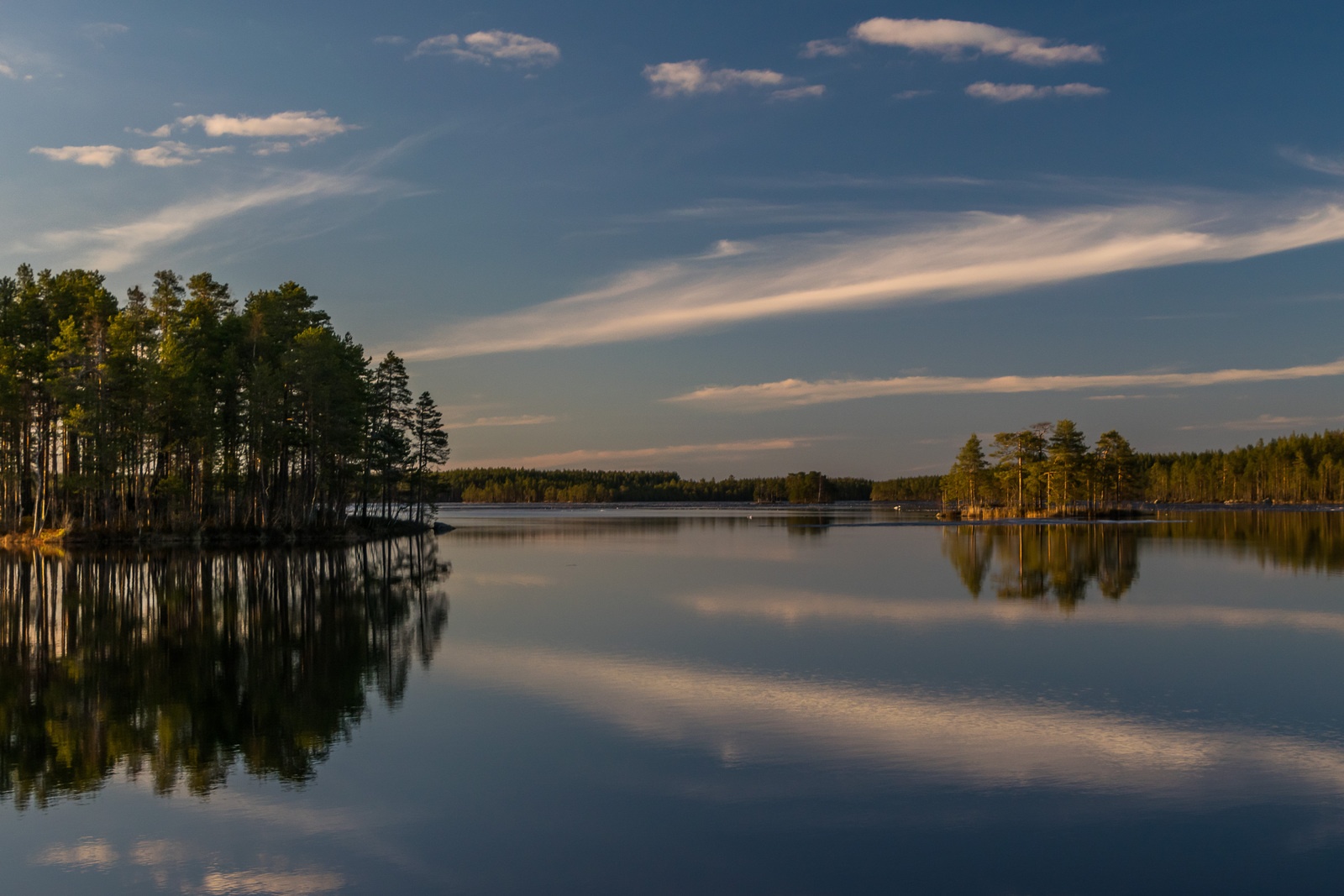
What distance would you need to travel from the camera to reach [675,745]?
1468cm

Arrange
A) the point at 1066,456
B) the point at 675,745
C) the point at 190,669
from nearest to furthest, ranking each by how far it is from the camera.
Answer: the point at 675,745 → the point at 190,669 → the point at 1066,456

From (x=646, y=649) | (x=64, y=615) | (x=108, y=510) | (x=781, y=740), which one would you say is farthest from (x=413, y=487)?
(x=781, y=740)

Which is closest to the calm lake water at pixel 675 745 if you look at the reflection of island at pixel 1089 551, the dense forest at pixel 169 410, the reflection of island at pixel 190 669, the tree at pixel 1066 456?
the reflection of island at pixel 190 669

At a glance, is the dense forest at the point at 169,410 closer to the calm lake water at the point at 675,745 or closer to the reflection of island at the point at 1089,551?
the calm lake water at the point at 675,745

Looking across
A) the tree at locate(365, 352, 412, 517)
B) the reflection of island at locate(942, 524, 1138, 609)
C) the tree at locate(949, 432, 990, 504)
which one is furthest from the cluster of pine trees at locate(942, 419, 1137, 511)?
the tree at locate(365, 352, 412, 517)

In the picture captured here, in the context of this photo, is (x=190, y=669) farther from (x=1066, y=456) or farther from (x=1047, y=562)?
(x=1066, y=456)

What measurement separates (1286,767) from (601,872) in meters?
9.85

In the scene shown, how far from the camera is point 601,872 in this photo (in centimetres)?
998

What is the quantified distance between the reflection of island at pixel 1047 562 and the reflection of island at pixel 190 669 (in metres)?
21.9

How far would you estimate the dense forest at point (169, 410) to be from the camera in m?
59.8

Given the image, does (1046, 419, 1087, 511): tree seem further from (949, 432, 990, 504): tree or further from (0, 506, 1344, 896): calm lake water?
(0, 506, 1344, 896): calm lake water

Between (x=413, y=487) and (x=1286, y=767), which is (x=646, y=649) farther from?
(x=413, y=487)

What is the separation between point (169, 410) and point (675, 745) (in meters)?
59.0

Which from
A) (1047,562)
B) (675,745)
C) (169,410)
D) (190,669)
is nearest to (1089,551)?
(1047,562)
